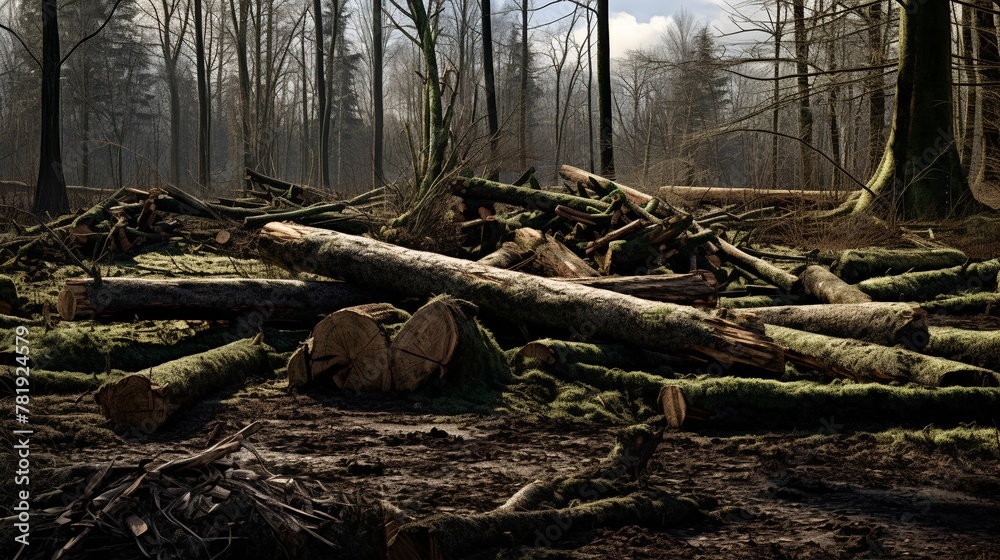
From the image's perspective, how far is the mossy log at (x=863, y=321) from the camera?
6.95m

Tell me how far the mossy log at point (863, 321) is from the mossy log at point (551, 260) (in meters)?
2.03

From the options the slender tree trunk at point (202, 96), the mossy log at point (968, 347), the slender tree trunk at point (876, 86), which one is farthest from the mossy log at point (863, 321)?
the slender tree trunk at point (202, 96)

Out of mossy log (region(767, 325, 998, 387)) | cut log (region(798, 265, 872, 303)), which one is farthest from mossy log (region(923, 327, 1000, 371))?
cut log (region(798, 265, 872, 303))

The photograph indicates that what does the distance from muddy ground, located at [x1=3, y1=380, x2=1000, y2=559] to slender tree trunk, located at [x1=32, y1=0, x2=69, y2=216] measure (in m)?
10.9

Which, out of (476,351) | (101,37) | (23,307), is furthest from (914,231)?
(101,37)

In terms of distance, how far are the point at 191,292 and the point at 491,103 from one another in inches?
640

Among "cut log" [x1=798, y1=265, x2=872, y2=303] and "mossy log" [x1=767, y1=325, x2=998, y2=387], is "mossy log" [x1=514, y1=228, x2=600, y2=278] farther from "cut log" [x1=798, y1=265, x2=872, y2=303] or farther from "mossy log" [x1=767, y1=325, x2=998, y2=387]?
"mossy log" [x1=767, y1=325, x2=998, y2=387]

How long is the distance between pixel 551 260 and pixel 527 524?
19.8ft

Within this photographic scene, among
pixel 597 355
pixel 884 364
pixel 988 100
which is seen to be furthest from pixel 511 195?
pixel 988 100

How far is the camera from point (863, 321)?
7.25 m

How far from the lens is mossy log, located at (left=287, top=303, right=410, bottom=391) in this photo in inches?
253

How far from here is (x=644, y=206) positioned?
439 inches

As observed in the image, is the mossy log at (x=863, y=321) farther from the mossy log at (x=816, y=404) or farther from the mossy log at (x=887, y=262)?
the mossy log at (x=887, y=262)

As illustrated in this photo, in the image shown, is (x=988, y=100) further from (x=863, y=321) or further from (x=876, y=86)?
(x=863, y=321)
